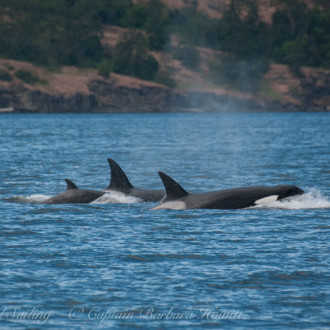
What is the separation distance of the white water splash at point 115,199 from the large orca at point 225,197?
2.75 metres

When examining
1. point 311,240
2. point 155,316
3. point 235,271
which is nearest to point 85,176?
point 311,240

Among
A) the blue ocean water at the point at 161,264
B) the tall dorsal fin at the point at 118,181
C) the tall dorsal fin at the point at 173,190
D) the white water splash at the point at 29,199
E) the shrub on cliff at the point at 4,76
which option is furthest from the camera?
the shrub on cliff at the point at 4,76

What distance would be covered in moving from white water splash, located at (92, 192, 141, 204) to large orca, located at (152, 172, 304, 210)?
2.75m

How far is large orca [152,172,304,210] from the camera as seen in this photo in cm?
2573

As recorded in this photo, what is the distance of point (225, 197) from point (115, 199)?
16.0ft

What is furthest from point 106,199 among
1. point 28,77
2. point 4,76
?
point 28,77

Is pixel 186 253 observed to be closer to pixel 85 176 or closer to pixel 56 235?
pixel 56 235

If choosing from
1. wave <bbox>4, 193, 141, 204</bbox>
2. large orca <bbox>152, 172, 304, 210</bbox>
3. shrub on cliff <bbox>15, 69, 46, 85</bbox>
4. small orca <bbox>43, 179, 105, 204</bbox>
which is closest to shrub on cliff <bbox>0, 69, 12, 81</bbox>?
shrub on cliff <bbox>15, 69, 46, 85</bbox>

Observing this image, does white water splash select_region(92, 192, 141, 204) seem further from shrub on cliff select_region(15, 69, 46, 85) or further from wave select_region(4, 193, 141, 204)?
shrub on cliff select_region(15, 69, 46, 85)

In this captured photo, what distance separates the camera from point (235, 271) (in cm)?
1750

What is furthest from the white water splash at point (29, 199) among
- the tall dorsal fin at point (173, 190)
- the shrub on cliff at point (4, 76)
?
the shrub on cliff at point (4, 76)

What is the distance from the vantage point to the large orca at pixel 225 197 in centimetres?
2573

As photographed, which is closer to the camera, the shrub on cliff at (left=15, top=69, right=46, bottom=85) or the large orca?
the large orca

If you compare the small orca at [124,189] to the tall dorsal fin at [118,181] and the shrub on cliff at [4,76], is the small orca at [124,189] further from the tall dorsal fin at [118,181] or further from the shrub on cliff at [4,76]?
the shrub on cliff at [4,76]
